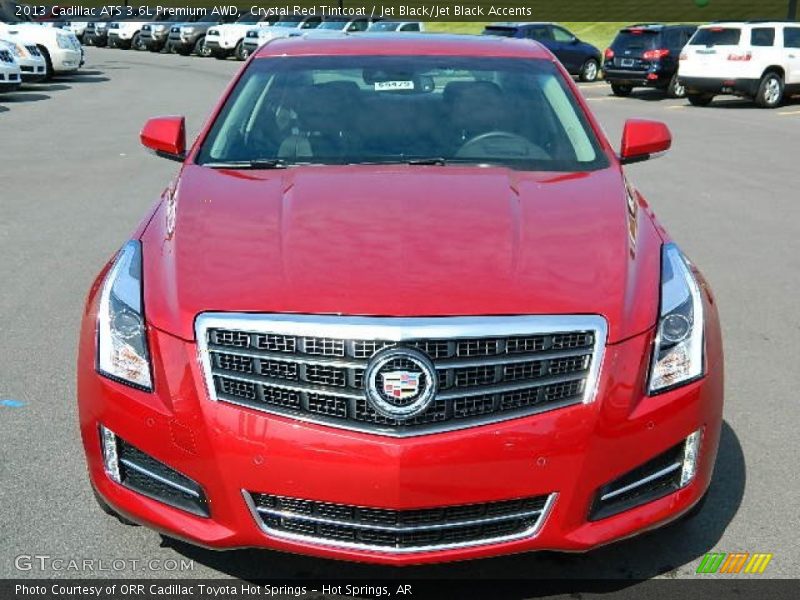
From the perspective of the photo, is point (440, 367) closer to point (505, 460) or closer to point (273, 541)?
point (505, 460)

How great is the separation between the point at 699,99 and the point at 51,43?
49.5 ft

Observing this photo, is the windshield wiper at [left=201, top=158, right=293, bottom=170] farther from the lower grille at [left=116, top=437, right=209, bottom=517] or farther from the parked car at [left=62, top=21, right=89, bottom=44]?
the parked car at [left=62, top=21, right=89, bottom=44]

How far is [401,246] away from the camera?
3623mm

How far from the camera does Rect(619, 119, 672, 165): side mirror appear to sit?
204 inches

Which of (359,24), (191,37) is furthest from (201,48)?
(359,24)

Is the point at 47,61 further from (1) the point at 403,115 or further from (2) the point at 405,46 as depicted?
(1) the point at 403,115

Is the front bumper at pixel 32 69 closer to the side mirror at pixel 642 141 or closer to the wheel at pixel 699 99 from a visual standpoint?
the wheel at pixel 699 99

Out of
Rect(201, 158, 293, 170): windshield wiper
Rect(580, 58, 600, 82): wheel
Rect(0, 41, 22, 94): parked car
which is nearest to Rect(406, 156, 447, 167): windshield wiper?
Rect(201, 158, 293, 170): windshield wiper

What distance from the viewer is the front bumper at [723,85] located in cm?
2389

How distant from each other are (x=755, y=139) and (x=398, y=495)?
15.8 meters

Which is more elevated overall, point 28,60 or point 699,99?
point 28,60

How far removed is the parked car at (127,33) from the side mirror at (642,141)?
4723 centimetres

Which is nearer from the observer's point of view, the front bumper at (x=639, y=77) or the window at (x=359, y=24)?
the front bumper at (x=639, y=77)

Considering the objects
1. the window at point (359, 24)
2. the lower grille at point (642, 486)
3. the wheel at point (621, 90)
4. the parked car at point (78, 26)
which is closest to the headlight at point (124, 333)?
the lower grille at point (642, 486)
